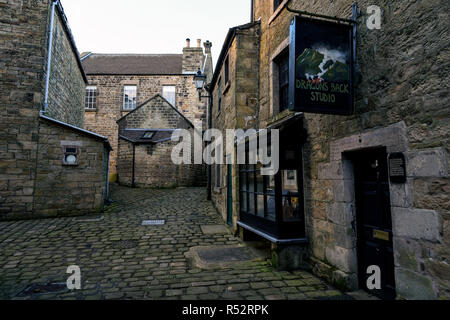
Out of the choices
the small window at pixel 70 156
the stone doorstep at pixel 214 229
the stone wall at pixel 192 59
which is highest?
the stone wall at pixel 192 59

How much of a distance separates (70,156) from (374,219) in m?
9.96

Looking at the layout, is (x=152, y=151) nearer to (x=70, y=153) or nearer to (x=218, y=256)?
(x=70, y=153)

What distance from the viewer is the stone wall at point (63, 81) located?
10.7 metres

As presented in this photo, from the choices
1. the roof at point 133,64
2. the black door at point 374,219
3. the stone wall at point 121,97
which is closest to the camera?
the black door at point 374,219

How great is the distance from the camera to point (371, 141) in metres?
3.46

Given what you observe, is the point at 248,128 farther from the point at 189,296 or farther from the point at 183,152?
the point at 183,152

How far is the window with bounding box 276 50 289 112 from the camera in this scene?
625 cm

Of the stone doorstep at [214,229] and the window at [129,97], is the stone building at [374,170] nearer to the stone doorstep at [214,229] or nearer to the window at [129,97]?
the stone doorstep at [214,229]

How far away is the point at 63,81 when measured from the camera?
1227cm

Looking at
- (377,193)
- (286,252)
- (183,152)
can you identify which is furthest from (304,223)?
(183,152)

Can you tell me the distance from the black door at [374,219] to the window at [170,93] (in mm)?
25906

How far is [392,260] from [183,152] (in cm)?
1788

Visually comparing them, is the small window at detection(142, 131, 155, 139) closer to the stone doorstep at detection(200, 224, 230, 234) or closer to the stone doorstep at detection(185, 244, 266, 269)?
the stone doorstep at detection(200, 224, 230, 234)

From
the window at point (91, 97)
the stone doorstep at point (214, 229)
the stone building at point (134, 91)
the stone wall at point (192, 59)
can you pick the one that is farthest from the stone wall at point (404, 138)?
the window at point (91, 97)
